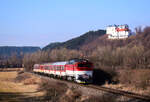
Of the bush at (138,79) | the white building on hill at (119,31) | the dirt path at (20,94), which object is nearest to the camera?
the bush at (138,79)

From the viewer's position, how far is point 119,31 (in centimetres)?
17025

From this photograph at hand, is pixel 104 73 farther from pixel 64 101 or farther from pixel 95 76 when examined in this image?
pixel 64 101

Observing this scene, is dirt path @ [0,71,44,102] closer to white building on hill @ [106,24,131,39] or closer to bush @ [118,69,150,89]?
bush @ [118,69,150,89]

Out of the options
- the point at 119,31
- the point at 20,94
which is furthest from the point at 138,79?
the point at 119,31

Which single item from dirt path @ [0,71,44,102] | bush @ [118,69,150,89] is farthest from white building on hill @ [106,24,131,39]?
bush @ [118,69,150,89]

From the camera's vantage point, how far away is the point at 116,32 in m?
175

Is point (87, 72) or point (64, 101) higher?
point (87, 72)

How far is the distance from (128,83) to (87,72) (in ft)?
18.6

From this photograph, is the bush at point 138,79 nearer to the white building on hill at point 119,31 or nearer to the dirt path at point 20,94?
the dirt path at point 20,94

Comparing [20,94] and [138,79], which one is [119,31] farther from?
[138,79]

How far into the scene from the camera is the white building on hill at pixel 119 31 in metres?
167

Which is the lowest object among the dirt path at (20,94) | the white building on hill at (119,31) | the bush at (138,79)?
the dirt path at (20,94)

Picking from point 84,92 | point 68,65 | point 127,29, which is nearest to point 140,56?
point 68,65

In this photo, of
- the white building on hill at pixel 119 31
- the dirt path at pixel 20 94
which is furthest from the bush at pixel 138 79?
the white building on hill at pixel 119 31
